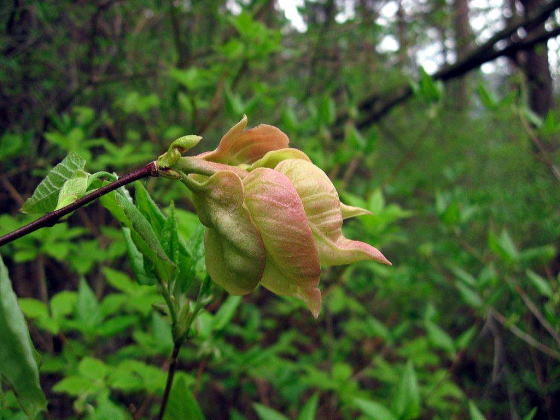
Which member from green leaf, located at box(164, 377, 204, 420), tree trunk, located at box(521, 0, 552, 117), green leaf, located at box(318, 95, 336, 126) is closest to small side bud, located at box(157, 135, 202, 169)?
green leaf, located at box(164, 377, 204, 420)

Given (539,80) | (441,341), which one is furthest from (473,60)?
(441,341)

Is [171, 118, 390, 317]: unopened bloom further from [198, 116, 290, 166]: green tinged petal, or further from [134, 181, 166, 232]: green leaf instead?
[134, 181, 166, 232]: green leaf

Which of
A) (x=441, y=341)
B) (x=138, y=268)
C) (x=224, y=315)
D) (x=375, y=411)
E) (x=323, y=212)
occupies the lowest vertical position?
(x=441, y=341)

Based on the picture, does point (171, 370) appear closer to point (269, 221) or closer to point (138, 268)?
point (138, 268)

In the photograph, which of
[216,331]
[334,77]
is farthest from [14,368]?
[334,77]

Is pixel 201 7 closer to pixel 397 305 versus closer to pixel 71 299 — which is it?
pixel 71 299
